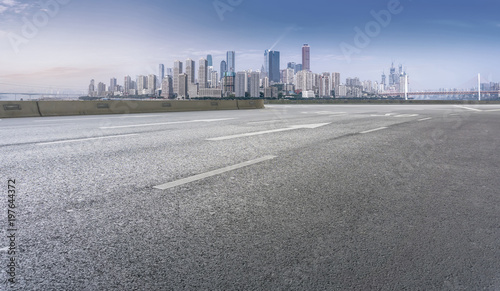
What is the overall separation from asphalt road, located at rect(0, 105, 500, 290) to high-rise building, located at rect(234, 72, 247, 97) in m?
179

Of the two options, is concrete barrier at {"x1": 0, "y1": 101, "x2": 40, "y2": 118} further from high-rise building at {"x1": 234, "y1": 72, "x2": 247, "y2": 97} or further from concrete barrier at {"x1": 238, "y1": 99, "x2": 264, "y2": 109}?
high-rise building at {"x1": 234, "y1": 72, "x2": 247, "y2": 97}

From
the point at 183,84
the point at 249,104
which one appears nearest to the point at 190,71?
the point at 183,84

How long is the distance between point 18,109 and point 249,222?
1671cm

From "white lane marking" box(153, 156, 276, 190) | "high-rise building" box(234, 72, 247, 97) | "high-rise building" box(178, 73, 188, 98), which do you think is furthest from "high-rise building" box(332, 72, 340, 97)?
"white lane marking" box(153, 156, 276, 190)

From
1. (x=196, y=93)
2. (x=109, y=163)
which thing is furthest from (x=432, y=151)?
(x=196, y=93)

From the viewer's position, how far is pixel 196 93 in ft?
502

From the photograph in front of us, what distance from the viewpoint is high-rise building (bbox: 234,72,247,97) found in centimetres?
18650

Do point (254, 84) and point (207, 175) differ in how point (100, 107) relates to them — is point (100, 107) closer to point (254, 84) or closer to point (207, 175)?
point (207, 175)

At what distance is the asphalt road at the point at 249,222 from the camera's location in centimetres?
218

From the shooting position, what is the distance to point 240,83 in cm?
19338

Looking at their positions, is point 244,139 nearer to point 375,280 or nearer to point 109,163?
point 109,163

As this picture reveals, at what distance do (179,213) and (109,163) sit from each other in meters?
2.48

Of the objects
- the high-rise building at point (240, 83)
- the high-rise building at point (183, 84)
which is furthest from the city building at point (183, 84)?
the high-rise building at point (240, 83)

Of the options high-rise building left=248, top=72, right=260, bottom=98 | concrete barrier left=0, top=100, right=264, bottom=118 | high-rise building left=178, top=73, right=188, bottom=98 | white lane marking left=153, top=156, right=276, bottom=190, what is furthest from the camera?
high-rise building left=248, top=72, right=260, bottom=98
